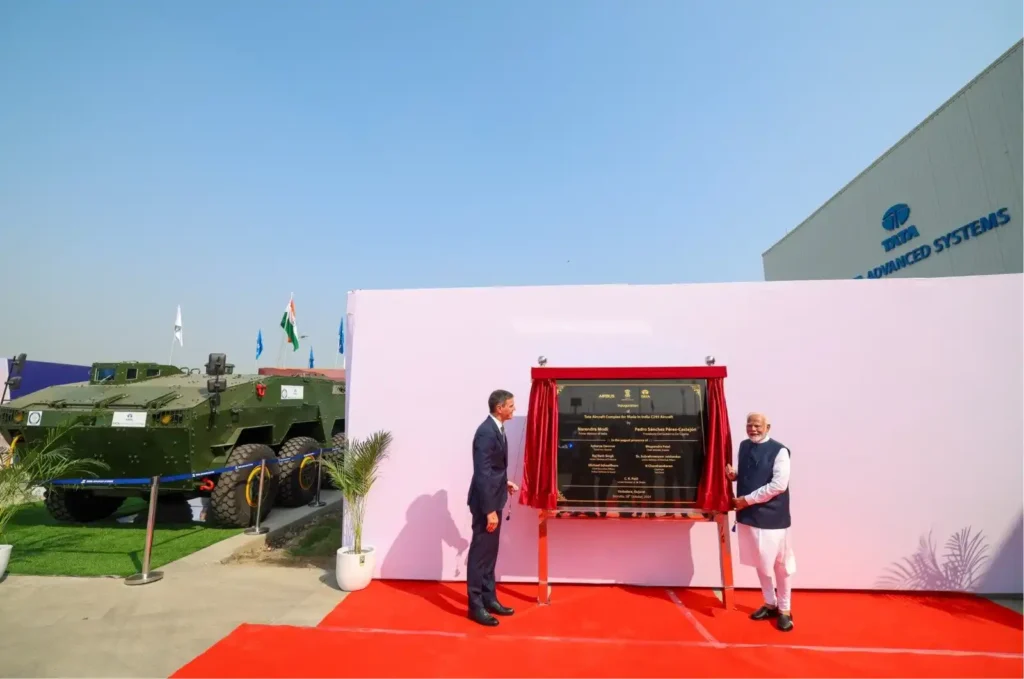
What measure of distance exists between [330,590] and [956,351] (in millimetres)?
5830

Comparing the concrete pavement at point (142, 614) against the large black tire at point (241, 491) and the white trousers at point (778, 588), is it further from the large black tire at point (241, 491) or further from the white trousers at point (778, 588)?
the white trousers at point (778, 588)

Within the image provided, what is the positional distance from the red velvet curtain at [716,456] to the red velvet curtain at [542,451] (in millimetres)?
1172

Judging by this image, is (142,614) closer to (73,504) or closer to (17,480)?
(17,480)

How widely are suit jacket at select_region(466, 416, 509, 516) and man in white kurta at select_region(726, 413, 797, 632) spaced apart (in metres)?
1.76

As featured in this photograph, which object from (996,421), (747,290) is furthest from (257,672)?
(996,421)

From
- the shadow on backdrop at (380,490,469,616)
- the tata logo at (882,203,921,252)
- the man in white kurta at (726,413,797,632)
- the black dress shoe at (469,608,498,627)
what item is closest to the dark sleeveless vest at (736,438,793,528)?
the man in white kurta at (726,413,797,632)

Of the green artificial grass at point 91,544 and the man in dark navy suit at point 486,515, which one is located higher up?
the man in dark navy suit at point 486,515

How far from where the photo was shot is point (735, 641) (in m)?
3.46

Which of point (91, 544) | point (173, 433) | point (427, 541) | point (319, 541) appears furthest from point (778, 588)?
point (91, 544)

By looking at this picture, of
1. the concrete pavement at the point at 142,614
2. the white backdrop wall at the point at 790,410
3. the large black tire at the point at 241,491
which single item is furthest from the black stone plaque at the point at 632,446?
the large black tire at the point at 241,491

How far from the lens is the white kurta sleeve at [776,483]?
143 inches

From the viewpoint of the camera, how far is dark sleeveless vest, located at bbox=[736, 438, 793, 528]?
3686 millimetres

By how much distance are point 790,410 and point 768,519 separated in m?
1.22

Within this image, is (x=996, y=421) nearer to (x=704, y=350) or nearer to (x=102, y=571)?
(x=704, y=350)
